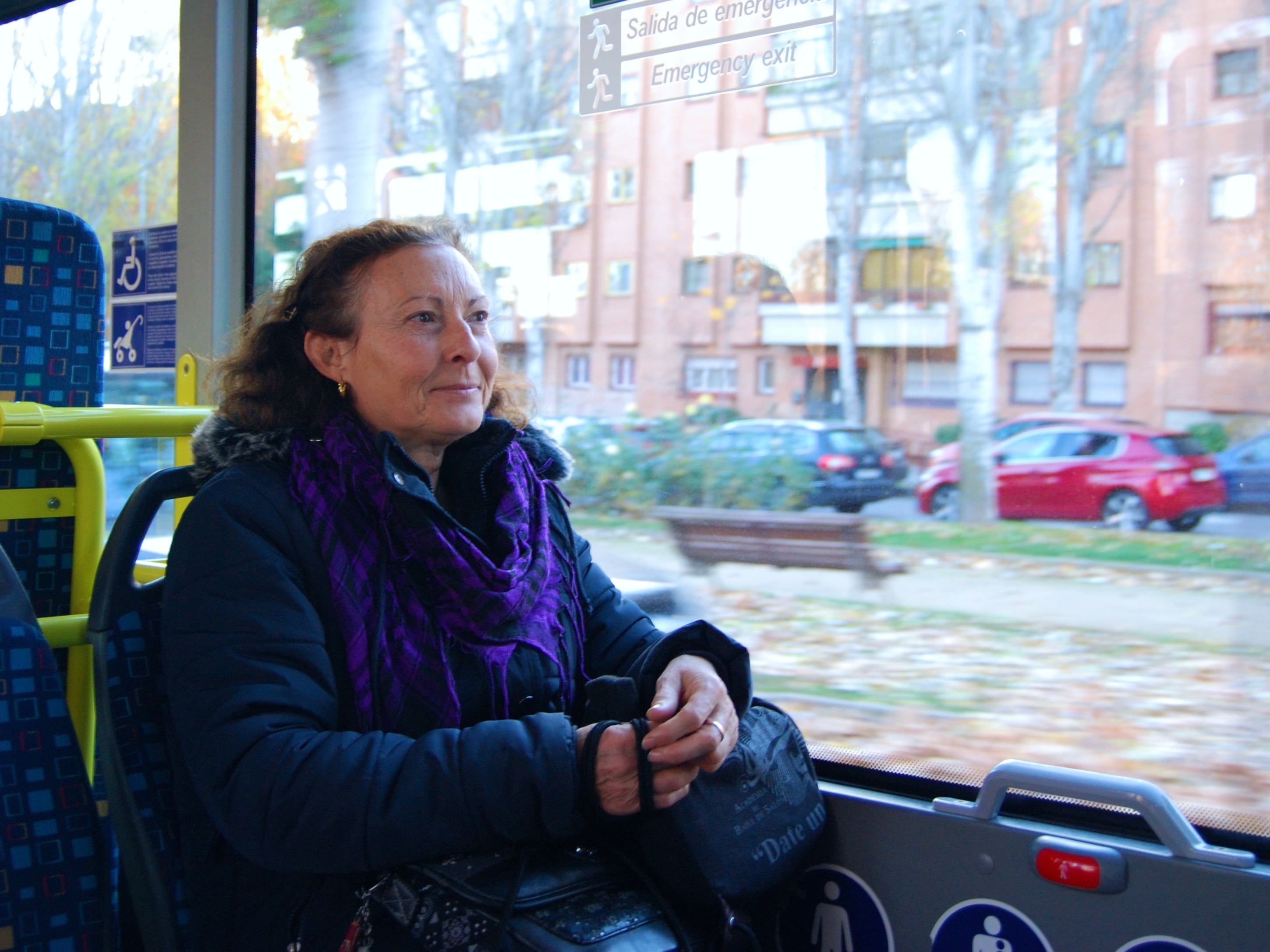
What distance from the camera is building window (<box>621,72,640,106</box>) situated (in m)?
1.98

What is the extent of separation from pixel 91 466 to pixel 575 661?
2.73ft

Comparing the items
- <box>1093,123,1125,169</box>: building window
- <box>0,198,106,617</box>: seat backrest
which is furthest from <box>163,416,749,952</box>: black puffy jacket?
<box>1093,123,1125,169</box>: building window

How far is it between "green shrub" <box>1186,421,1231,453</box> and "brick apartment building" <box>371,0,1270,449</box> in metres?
0.01

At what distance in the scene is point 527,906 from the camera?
1.20 m

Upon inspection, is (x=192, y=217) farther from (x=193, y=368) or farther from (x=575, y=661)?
(x=575, y=661)

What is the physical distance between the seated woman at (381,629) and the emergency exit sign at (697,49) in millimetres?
545

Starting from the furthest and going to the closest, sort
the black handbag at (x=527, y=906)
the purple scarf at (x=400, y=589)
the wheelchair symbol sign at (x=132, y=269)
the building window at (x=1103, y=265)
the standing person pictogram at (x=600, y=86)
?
the wheelchair symbol sign at (x=132, y=269), the standing person pictogram at (x=600, y=86), the building window at (x=1103, y=265), the purple scarf at (x=400, y=589), the black handbag at (x=527, y=906)

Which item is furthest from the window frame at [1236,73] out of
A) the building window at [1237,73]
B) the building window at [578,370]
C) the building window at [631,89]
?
the building window at [578,370]

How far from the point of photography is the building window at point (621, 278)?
6.86 ft

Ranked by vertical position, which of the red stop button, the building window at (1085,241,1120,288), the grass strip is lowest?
the red stop button

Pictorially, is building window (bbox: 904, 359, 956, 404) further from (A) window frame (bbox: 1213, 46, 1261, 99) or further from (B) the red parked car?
(A) window frame (bbox: 1213, 46, 1261, 99)

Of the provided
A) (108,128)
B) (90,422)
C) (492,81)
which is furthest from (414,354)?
(108,128)

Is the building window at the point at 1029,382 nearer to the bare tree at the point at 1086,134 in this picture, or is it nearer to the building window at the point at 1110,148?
the bare tree at the point at 1086,134

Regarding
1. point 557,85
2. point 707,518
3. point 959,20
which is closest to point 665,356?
point 707,518
